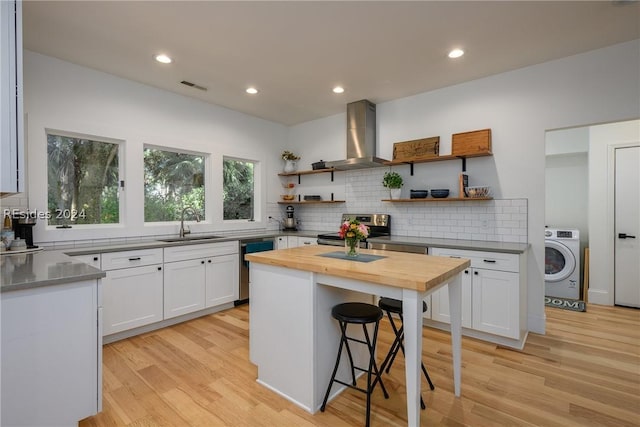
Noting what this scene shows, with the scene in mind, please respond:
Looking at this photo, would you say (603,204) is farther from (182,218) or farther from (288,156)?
(182,218)

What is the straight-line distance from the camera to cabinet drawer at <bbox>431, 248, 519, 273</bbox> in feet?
9.09

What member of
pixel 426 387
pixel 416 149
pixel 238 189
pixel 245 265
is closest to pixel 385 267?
pixel 426 387

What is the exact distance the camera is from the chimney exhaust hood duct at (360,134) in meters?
4.11

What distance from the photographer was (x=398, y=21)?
7.84 ft

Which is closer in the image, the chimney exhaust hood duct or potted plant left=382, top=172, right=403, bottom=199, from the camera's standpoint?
potted plant left=382, top=172, right=403, bottom=199

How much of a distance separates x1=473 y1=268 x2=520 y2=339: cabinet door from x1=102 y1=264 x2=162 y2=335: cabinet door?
313cm

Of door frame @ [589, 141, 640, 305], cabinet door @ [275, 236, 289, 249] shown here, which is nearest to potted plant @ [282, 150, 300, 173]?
cabinet door @ [275, 236, 289, 249]

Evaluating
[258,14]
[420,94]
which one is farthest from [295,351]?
[420,94]

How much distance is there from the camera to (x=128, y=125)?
3.45m

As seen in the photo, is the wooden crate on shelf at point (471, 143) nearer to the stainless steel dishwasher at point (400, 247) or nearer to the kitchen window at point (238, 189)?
the stainless steel dishwasher at point (400, 247)

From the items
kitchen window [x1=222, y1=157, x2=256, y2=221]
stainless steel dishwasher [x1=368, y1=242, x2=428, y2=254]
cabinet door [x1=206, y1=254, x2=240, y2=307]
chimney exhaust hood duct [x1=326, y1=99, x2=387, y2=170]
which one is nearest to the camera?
stainless steel dishwasher [x1=368, y1=242, x2=428, y2=254]

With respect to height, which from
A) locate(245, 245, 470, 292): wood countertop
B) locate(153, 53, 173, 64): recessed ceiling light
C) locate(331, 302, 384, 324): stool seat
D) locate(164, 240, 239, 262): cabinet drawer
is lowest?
locate(331, 302, 384, 324): stool seat

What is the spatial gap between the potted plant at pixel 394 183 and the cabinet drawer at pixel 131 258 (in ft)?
8.84

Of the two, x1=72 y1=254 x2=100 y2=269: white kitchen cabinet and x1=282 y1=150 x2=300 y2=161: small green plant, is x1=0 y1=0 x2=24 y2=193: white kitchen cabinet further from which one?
x1=282 y1=150 x2=300 y2=161: small green plant
